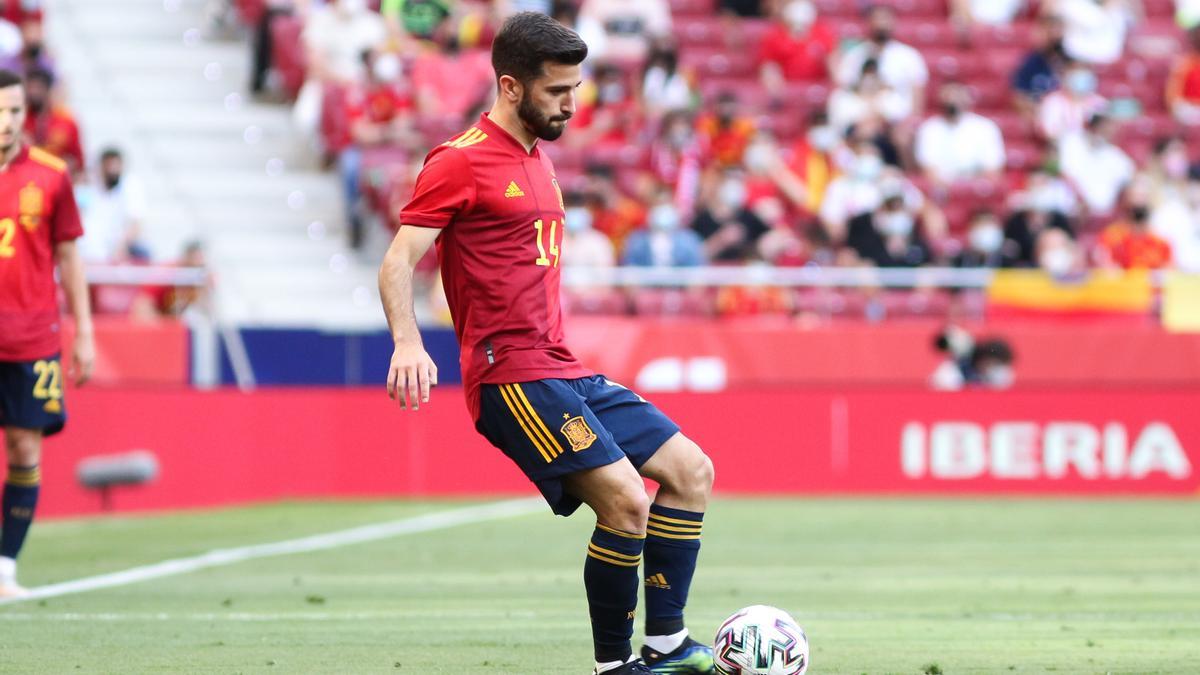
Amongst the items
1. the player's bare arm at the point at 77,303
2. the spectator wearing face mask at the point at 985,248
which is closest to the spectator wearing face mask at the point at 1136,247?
the spectator wearing face mask at the point at 985,248

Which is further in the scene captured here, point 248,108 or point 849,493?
point 248,108

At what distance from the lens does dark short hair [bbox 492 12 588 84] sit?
640cm

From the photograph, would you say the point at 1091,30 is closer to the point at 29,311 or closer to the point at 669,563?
the point at 29,311

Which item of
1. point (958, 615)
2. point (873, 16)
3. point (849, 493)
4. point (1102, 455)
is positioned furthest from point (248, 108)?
point (958, 615)

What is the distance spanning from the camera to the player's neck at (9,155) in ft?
32.0

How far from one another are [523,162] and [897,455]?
12.1m

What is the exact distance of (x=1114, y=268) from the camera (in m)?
20.4

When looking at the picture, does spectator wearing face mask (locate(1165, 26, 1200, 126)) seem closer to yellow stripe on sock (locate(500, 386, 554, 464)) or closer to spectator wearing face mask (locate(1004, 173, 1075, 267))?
spectator wearing face mask (locate(1004, 173, 1075, 267))

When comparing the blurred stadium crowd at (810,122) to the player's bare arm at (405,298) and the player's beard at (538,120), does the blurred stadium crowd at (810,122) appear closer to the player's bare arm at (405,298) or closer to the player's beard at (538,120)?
the player's beard at (538,120)

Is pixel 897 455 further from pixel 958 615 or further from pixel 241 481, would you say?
pixel 958 615

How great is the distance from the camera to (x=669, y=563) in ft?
22.2

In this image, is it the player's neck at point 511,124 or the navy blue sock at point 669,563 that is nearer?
the player's neck at point 511,124

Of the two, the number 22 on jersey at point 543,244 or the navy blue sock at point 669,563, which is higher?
the number 22 on jersey at point 543,244

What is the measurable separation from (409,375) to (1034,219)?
15139 millimetres
